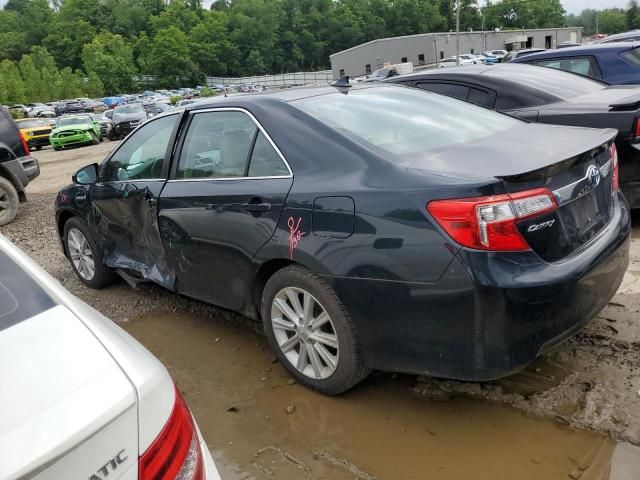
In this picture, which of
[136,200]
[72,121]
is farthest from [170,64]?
[136,200]

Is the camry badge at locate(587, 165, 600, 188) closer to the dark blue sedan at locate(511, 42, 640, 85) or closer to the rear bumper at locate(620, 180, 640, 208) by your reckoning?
the rear bumper at locate(620, 180, 640, 208)

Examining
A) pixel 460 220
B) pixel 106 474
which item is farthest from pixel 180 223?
pixel 106 474

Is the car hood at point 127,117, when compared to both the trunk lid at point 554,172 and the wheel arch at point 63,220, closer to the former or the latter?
the wheel arch at point 63,220

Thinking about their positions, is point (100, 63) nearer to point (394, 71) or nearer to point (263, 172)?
point (394, 71)

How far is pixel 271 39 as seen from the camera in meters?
126

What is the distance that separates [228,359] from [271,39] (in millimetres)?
131120

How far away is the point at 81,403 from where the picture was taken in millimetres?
1306

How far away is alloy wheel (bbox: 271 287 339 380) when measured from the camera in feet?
9.50

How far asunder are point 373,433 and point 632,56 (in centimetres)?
640

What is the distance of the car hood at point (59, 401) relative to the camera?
1184mm

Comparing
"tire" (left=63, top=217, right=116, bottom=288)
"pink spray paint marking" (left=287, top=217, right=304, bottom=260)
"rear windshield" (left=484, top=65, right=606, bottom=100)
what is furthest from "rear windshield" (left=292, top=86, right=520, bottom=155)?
"tire" (left=63, top=217, right=116, bottom=288)

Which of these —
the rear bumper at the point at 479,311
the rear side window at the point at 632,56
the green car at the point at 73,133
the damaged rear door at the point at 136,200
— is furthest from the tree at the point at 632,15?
the rear bumper at the point at 479,311

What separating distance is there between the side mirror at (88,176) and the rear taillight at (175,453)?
348 centimetres

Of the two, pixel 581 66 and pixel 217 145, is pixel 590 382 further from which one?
pixel 581 66
